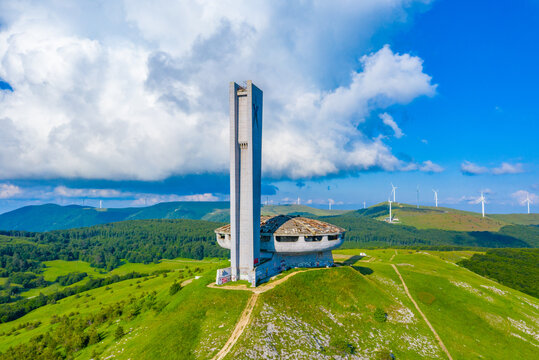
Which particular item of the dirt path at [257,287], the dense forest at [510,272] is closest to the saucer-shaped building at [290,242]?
the dirt path at [257,287]

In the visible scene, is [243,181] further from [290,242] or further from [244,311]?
[244,311]

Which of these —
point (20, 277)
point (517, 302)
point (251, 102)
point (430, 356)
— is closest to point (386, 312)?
point (430, 356)

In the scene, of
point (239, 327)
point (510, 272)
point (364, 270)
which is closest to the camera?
point (239, 327)

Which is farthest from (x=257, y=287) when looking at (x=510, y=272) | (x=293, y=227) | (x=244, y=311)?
(x=510, y=272)

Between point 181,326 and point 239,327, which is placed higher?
point 181,326

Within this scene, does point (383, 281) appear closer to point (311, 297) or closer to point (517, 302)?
point (311, 297)

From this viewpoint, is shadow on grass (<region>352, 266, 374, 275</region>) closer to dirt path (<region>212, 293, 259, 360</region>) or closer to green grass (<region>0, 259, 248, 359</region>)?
dirt path (<region>212, 293, 259, 360</region>)

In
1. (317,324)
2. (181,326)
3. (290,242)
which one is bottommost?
(317,324)
